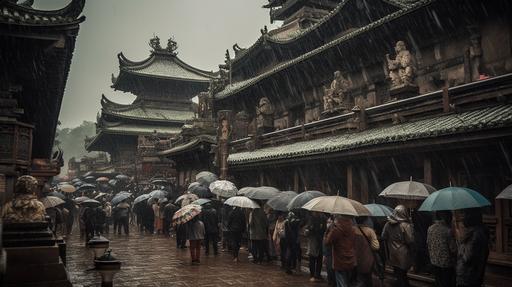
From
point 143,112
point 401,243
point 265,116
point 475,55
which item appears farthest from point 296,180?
point 143,112

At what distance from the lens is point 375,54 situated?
15445 mm

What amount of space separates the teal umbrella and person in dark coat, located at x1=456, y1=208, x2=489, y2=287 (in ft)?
2.02

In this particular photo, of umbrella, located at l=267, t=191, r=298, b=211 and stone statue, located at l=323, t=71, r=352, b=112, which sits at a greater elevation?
stone statue, located at l=323, t=71, r=352, b=112

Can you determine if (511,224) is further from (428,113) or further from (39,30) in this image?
(39,30)

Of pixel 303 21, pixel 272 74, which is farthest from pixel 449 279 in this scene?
pixel 303 21

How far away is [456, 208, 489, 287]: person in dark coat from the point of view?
20.2ft

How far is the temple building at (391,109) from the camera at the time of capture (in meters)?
9.30

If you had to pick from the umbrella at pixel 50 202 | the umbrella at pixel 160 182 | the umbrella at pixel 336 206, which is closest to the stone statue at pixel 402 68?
the umbrella at pixel 336 206

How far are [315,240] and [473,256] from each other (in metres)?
4.14

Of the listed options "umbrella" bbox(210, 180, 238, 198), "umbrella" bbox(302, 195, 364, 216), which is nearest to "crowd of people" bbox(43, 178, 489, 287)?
"umbrella" bbox(302, 195, 364, 216)

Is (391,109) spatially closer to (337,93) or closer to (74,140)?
(337,93)

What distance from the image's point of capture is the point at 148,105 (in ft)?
145

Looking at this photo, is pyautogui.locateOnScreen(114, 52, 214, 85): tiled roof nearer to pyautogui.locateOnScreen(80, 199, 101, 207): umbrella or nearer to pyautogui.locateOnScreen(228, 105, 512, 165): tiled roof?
pyautogui.locateOnScreen(80, 199, 101, 207): umbrella

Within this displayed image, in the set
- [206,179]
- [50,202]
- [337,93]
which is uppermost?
[337,93]
